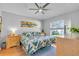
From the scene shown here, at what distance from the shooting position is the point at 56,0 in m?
1.39

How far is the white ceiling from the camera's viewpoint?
141 centimetres

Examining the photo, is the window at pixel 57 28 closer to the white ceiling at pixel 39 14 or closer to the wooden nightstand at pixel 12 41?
the white ceiling at pixel 39 14

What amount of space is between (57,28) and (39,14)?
0.45 meters

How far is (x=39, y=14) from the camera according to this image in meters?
1.52

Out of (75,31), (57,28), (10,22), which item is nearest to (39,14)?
(57,28)

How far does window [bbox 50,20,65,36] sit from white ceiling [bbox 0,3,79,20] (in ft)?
0.55

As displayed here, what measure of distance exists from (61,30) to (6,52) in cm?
111

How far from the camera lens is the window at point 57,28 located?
153 cm

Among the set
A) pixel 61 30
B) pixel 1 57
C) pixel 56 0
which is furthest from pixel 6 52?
pixel 56 0

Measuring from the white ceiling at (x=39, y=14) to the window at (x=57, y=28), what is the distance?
0.55ft

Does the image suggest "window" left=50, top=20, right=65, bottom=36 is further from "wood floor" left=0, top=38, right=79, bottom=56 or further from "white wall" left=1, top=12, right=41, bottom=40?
"white wall" left=1, top=12, right=41, bottom=40

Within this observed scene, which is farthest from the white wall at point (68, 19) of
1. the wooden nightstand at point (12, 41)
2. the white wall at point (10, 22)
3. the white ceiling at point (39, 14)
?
the wooden nightstand at point (12, 41)

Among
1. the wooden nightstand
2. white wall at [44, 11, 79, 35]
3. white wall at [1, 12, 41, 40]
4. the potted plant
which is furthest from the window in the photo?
the wooden nightstand

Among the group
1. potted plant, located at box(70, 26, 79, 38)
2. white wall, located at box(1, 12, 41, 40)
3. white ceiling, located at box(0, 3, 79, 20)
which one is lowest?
potted plant, located at box(70, 26, 79, 38)
